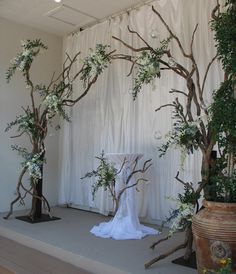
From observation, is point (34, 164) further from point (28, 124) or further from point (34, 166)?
point (28, 124)

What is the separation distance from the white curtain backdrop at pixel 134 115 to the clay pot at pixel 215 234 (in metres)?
1.72

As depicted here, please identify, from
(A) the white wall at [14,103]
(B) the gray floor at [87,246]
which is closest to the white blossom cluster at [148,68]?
(B) the gray floor at [87,246]

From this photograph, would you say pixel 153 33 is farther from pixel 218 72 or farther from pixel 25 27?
pixel 25 27

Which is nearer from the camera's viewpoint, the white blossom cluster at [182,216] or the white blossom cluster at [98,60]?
the white blossom cluster at [182,216]

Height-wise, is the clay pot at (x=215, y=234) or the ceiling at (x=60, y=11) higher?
the ceiling at (x=60, y=11)

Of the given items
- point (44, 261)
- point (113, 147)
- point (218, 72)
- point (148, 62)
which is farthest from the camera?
point (113, 147)

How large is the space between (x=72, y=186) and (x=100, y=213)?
33.7 inches

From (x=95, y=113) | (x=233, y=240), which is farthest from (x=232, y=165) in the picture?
(x=95, y=113)

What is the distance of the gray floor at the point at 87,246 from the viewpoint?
9.35ft

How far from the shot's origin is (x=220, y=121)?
2289 millimetres

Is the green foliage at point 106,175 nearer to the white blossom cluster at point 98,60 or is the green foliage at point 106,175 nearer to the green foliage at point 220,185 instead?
the white blossom cluster at point 98,60

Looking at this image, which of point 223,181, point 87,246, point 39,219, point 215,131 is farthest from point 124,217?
point 215,131

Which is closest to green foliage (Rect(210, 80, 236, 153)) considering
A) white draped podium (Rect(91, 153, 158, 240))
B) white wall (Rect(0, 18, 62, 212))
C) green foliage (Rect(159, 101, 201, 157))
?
→ green foliage (Rect(159, 101, 201, 157))

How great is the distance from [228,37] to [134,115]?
2610 millimetres
